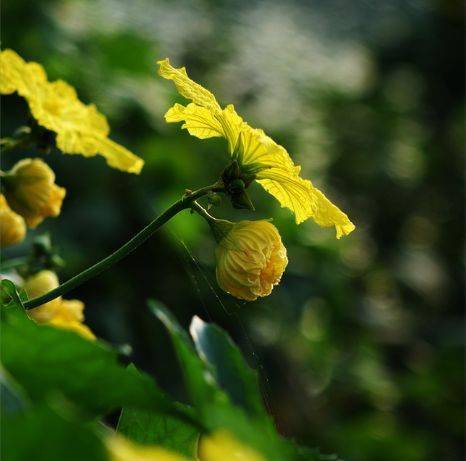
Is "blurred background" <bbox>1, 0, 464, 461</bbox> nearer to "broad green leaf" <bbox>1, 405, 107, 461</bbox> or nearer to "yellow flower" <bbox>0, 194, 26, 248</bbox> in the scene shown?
"yellow flower" <bbox>0, 194, 26, 248</bbox>

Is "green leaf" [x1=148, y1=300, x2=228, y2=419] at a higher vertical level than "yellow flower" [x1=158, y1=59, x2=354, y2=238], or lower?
higher

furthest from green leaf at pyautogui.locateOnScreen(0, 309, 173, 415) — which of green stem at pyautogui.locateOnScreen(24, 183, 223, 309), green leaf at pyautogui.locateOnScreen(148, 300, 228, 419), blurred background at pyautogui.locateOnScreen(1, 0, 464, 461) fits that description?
blurred background at pyautogui.locateOnScreen(1, 0, 464, 461)

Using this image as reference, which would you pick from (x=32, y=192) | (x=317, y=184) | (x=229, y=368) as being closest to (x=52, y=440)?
(x=229, y=368)

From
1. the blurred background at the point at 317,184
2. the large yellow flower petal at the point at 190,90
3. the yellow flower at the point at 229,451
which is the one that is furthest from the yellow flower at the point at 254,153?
the blurred background at the point at 317,184

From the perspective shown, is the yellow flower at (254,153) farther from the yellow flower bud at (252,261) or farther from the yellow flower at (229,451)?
the yellow flower at (229,451)

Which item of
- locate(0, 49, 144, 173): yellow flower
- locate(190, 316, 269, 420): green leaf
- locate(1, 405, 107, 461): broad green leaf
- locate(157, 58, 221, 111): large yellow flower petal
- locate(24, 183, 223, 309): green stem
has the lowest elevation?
locate(0, 49, 144, 173): yellow flower

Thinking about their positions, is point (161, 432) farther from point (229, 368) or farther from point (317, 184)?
point (317, 184)
